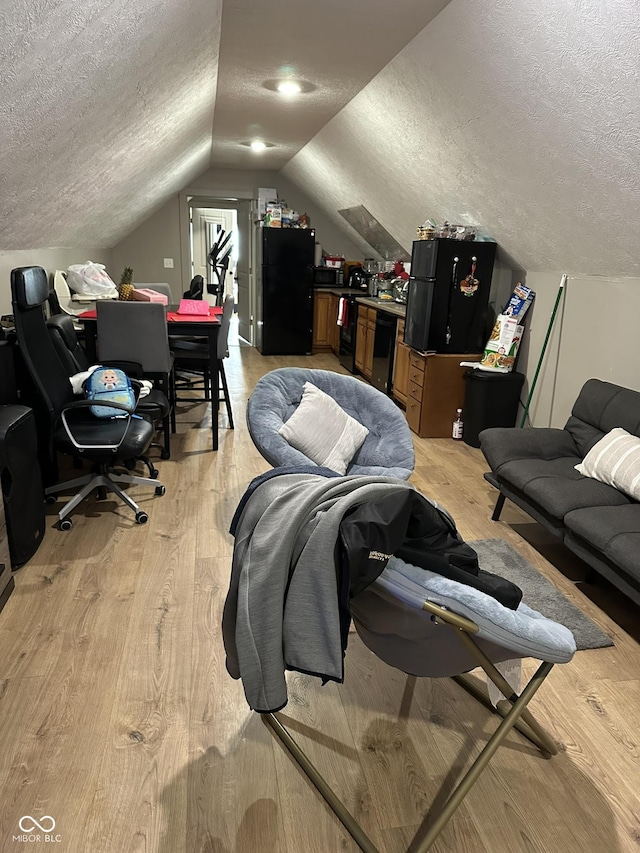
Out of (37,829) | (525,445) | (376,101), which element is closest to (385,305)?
(376,101)

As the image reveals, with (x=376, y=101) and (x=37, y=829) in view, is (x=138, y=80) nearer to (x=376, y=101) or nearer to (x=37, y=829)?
(x=376, y=101)

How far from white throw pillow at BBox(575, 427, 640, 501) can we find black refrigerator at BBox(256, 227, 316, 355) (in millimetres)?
5051

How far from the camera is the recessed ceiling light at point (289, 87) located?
4.10 metres

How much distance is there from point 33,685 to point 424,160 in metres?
4.09

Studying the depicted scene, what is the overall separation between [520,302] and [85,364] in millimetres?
3125

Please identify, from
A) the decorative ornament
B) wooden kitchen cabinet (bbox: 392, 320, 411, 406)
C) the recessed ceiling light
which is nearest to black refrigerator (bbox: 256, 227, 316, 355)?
wooden kitchen cabinet (bbox: 392, 320, 411, 406)

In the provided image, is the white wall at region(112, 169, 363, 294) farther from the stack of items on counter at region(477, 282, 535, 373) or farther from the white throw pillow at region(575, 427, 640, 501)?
the white throw pillow at region(575, 427, 640, 501)

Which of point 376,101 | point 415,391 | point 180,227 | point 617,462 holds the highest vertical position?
point 376,101

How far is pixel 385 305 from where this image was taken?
587 centimetres

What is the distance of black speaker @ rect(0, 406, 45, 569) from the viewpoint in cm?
238

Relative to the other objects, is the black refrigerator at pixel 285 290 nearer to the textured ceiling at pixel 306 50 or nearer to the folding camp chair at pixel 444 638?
the textured ceiling at pixel 306 50

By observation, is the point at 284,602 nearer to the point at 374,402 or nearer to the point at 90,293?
the point at 374,402

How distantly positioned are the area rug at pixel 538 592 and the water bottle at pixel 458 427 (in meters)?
1.70

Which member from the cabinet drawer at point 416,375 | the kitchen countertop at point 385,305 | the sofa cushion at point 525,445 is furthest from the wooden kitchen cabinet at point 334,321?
the sofa cushion at point 525,445
